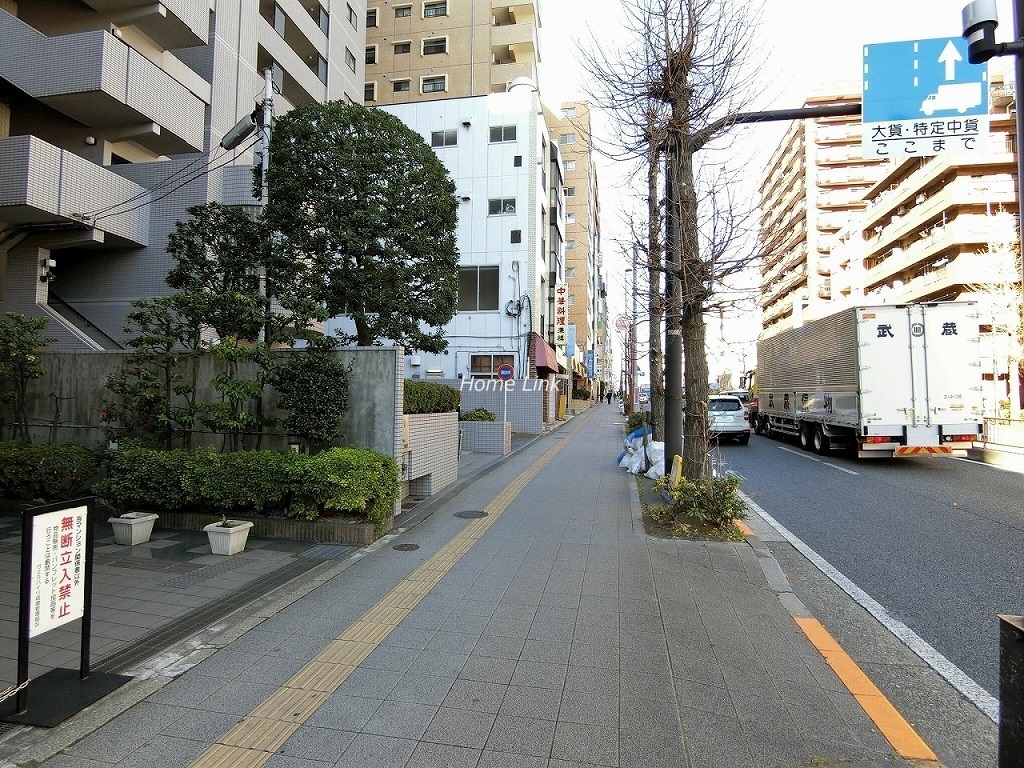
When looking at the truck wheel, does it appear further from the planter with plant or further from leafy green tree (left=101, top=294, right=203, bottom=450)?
leafy green tree (left=101, top=294, right=203, bottom=450)

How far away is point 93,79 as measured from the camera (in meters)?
11.5

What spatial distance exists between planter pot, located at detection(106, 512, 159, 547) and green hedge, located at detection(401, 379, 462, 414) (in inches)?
123

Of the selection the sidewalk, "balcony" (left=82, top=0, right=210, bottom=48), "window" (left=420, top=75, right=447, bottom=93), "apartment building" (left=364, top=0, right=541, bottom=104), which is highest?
"apartment building" (left=364, top=0, right=541, bottom=104)

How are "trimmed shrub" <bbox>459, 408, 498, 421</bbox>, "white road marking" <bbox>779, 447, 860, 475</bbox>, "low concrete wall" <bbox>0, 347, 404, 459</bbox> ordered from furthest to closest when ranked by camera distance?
"trimmed shrub" <bbox>459, 408, 498, 421</bbox>
"white road marking" <bbox>779, 447, 860, 475</bbox>
"low concrete wall" <bbox>0, 347, 404, 459</bbox>

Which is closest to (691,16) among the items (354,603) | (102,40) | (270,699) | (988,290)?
(354,603)

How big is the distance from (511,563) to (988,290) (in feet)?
109

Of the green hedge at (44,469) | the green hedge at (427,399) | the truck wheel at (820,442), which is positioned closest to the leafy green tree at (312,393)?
the green hedge at (427,399)

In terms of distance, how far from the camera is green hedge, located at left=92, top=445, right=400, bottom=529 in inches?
243

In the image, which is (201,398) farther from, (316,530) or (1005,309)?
(1005,309)

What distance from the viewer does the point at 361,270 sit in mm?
9242

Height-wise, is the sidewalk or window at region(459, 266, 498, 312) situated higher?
window at region(459, 266, 498, 312)

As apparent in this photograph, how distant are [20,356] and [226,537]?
15.6 ft

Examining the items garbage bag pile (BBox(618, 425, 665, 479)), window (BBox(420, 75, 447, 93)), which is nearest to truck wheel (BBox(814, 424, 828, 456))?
garbage bag pile (BBox(618, 425, 665, 479))

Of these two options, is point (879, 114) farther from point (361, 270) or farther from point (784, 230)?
point (361, 270)
